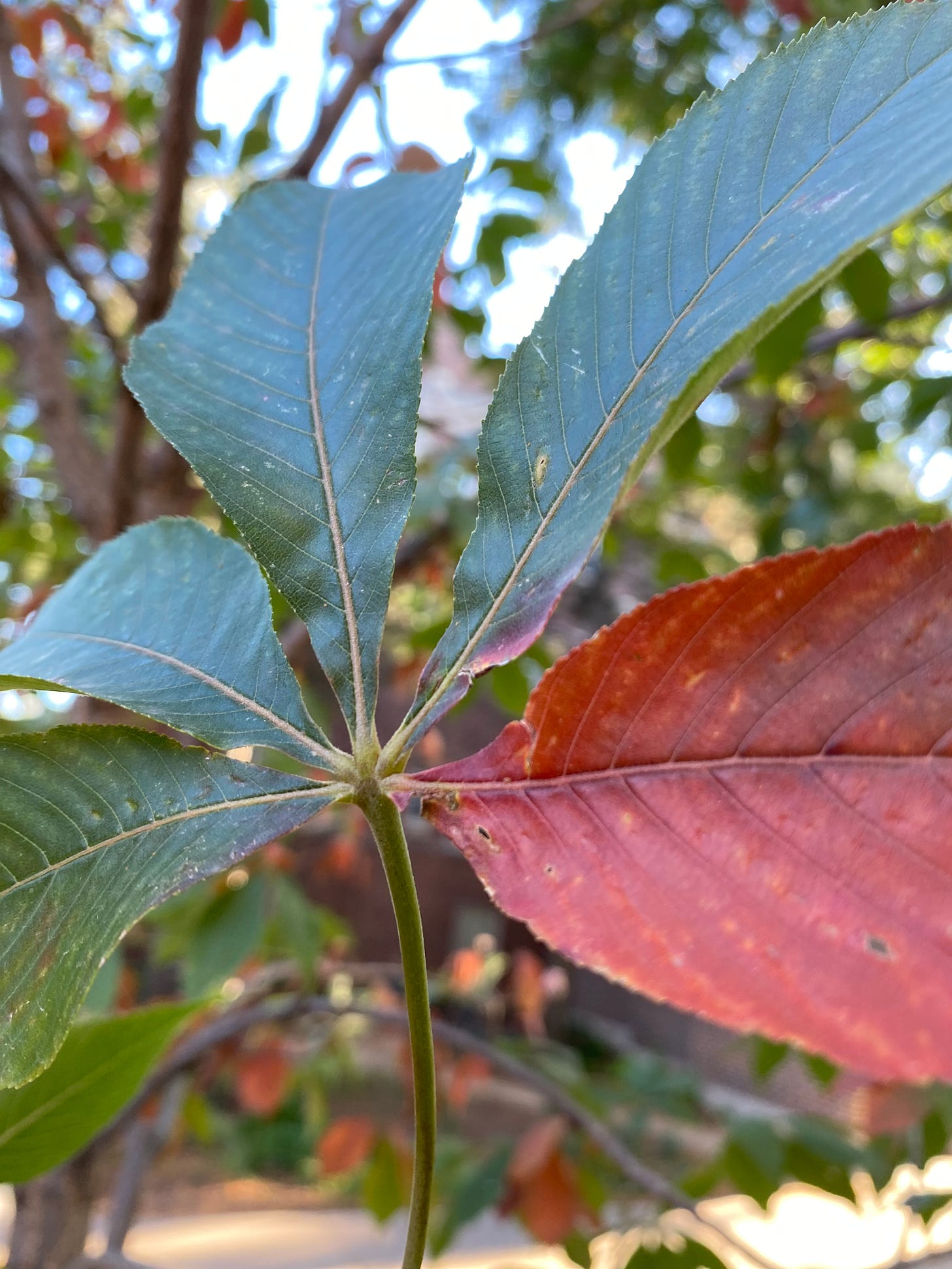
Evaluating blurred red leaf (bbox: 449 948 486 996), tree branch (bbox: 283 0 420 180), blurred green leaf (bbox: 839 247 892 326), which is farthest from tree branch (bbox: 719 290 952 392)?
blurred red leaf (bbox: 449 948 486 996)

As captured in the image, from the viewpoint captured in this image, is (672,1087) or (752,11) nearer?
(672,1087)

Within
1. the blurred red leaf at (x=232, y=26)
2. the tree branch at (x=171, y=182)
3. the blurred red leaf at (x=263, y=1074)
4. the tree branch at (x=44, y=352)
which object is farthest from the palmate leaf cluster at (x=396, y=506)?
the blurred red leaf at (x=263, y=1074)

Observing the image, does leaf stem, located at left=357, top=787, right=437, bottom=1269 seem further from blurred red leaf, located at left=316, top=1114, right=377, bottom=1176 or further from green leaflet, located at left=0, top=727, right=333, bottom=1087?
blurred red leaf, located at left=316, top=1114, right=377, bottom=1176

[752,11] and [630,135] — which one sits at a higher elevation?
[630,135]

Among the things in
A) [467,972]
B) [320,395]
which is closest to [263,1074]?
[467,972]

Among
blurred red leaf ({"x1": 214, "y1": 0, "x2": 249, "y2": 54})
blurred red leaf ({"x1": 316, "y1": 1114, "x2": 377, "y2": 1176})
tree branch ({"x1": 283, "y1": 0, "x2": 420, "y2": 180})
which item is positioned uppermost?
blurred red leaf ({"x1": 214, "y1": 0, "x2": 249, "y2": 54})

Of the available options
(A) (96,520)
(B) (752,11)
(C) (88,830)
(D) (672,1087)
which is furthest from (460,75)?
(C) (88,830)

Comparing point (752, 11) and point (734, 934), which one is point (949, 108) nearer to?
point (734, 934)
